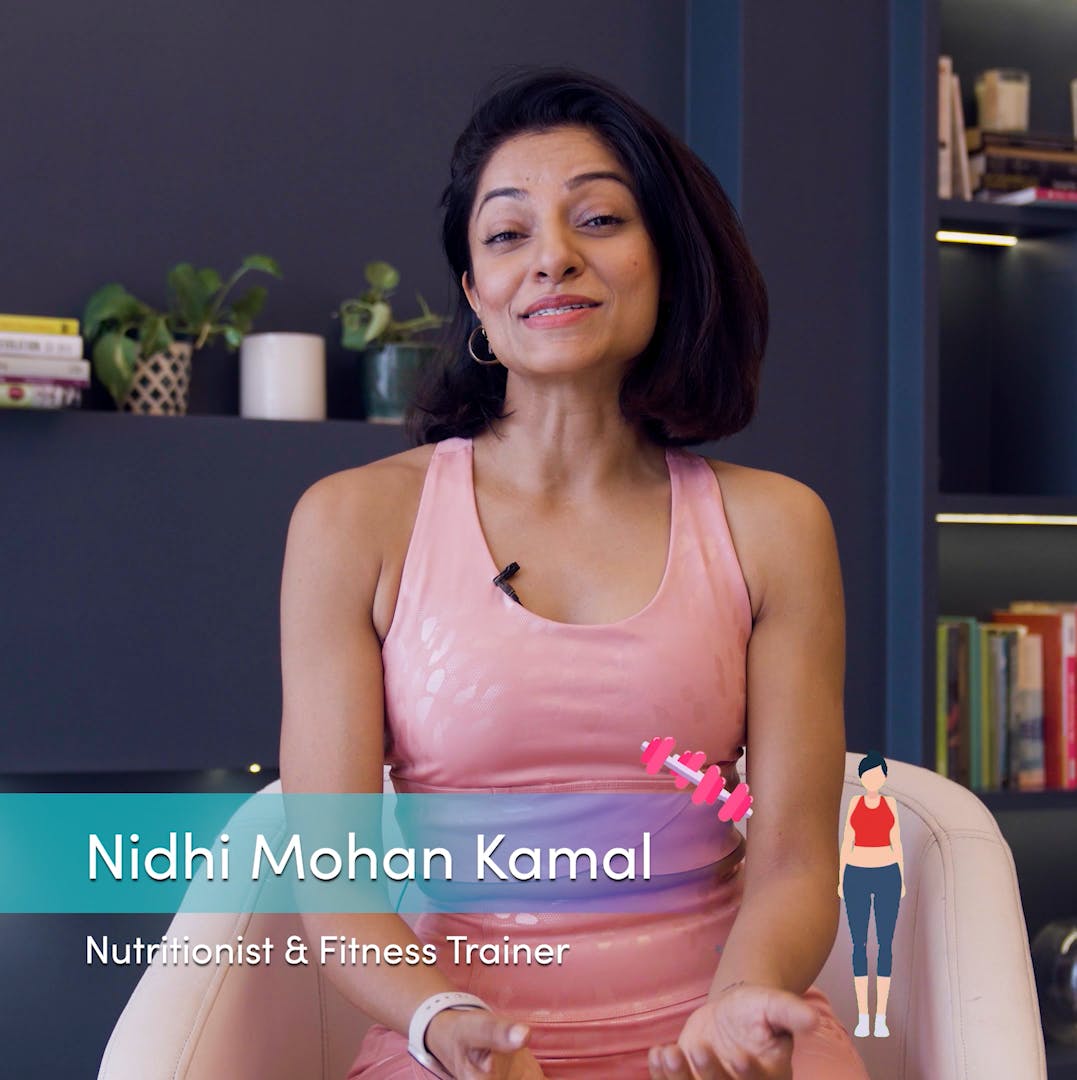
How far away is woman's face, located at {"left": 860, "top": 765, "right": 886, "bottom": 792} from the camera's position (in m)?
1.47

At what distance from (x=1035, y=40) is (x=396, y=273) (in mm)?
1526

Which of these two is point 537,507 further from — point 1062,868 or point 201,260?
point 1062,868

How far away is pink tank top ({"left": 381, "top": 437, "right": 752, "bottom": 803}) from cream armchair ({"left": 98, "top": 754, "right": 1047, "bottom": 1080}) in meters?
0.25

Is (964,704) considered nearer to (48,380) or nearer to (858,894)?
(858,894)

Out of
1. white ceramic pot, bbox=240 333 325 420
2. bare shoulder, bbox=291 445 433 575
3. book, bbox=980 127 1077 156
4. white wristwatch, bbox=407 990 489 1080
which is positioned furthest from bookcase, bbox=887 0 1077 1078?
white wristwatch, bbox=407 990 489 1080

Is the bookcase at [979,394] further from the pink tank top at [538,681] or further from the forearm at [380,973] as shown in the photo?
the forearm at [380,973]

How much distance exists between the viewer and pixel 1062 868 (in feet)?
10.1

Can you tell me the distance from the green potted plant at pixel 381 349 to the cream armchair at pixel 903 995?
3.98 feet

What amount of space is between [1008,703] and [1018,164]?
1045 millimetres

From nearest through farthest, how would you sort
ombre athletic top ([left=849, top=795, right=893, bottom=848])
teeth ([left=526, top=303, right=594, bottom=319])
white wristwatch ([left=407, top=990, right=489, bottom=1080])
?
white wristwatch ([left=407, top=990, right=489, bottom=1080]), teeth ([left=526, top=303, right=594, bottom=319]), ombre athletic top ([left=849, top=795, right=893, bottom=848])

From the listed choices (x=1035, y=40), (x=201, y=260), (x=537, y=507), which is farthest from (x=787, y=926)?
(x=1035, y=40)

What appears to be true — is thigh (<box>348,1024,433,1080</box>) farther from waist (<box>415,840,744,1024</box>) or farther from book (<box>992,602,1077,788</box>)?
book (<box>992,602,1077,788</box>)

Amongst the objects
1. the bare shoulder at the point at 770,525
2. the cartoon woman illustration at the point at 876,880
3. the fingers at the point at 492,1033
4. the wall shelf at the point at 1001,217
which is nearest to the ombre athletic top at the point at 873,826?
the cartoon woman illustration at the point at 876,880

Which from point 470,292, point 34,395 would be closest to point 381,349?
point 34,395
